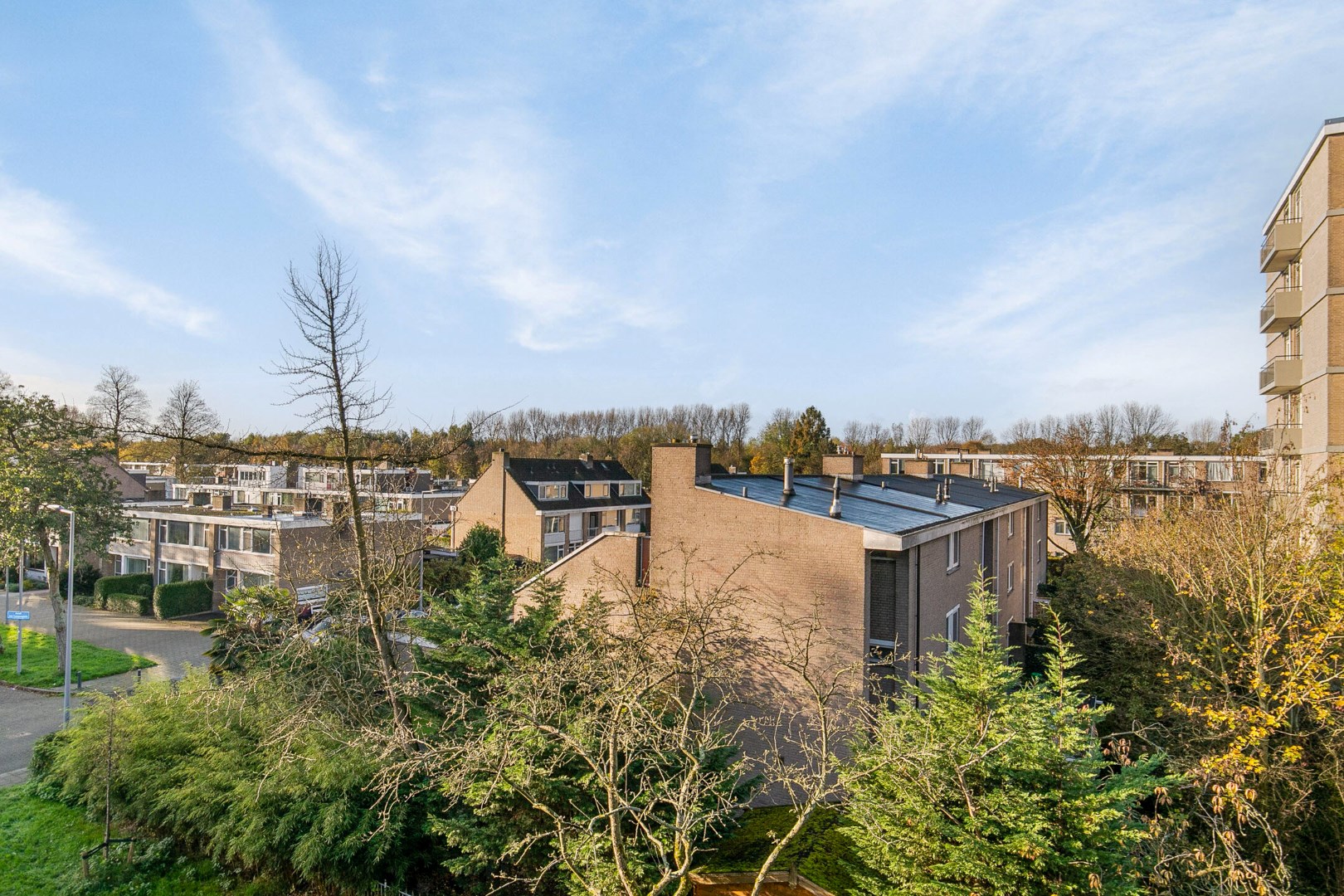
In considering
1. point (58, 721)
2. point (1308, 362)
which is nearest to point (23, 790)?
point (58, 721)

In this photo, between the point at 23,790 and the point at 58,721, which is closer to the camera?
the point at 23,790

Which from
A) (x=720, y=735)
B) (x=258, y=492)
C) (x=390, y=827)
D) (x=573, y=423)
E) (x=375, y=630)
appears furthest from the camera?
(x=573, y=423)

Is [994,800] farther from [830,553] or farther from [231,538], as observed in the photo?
[231,538]

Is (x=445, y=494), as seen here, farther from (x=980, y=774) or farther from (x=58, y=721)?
(x=980, y=774)

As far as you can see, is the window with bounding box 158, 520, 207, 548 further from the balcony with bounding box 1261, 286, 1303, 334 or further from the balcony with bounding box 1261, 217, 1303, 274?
the balcony with bounding box 1261, 217, 1303, 274

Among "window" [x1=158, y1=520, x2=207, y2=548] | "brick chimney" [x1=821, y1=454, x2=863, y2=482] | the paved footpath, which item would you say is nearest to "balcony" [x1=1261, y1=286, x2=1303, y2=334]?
"brick chimney" [x1=821, y1=454, x2=863, y2=482]

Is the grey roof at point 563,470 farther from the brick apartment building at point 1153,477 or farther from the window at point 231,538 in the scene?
the brick apartment building at point 1153,477
